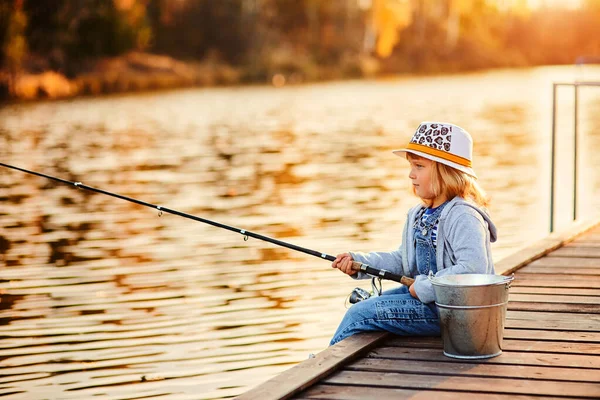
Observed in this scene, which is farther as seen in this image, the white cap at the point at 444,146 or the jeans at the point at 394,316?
the jeans at the point at 394,316

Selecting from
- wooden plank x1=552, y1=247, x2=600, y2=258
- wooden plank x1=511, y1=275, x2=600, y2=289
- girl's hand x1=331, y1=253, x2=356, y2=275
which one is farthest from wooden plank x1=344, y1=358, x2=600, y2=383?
wooden plank x1=552, y1=247, x2=600, y2=258

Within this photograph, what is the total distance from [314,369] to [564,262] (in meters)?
2.83

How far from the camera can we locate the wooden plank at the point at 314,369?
378cm

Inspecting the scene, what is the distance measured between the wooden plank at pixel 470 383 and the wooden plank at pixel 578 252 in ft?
9.62

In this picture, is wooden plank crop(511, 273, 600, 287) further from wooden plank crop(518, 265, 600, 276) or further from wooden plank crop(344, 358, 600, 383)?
wooden plank crop(344, 358, 600, 383)

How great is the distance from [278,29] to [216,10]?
24.0ft

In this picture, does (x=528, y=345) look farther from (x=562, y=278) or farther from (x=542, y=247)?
(x=542, y=247)

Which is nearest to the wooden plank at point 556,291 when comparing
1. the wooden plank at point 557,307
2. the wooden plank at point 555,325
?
the wooden plank at point 557,307

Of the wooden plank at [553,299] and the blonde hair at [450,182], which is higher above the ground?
the blonde hair at [450,182]

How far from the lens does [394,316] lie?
14.7 ft

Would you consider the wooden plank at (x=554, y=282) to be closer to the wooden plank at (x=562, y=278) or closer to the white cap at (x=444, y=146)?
the wooden plank at (x=562, y=278)

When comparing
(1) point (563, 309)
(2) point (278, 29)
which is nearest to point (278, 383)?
(1) point (563, 309)

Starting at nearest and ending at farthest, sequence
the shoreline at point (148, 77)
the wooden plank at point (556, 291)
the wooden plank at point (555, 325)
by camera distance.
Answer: the wooden plank at point (555, 325)
the wooden plank at point (556, 291)
the shoreline at point (148, 77)

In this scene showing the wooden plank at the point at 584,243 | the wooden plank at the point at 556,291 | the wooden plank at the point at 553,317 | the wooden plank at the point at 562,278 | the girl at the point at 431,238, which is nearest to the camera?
the girl at the point at 431,238
